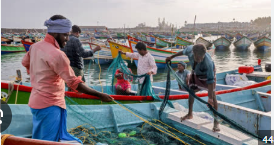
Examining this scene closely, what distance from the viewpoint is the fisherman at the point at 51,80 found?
7.70ft

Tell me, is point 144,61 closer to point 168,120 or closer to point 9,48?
point 168,120

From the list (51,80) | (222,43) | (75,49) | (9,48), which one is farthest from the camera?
(222,43)

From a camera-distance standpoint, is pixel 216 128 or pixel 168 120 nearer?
pixel 216 128

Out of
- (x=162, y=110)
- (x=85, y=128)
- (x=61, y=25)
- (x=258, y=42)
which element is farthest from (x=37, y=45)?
(x=258, y=42)

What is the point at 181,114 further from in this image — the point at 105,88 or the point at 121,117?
the point at 105,88

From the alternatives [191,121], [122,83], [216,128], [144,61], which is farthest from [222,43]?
[216,128]

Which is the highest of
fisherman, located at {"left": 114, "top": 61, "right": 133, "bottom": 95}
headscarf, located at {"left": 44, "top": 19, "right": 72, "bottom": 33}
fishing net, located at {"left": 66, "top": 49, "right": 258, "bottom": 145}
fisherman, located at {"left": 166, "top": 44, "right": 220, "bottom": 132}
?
headscarf, located at {"left": 44, "top": 19, "right": 72, "bottom": 33}

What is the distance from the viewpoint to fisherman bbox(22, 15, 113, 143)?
2348 millimetres

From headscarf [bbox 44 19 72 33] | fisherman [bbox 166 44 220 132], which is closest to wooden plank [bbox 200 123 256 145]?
fisherman [bbox 166 44 220 132]

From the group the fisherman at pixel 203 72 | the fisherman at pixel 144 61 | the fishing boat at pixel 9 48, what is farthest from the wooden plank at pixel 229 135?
the fishing boat at pixel 9 48

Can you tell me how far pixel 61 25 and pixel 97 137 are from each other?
2632mm

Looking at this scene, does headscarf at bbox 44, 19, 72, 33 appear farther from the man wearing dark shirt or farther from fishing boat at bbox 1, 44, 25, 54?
fishing boat at bbox 1, 44, 25, 54

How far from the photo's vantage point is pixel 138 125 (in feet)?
16.8

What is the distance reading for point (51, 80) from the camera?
2439 mm
